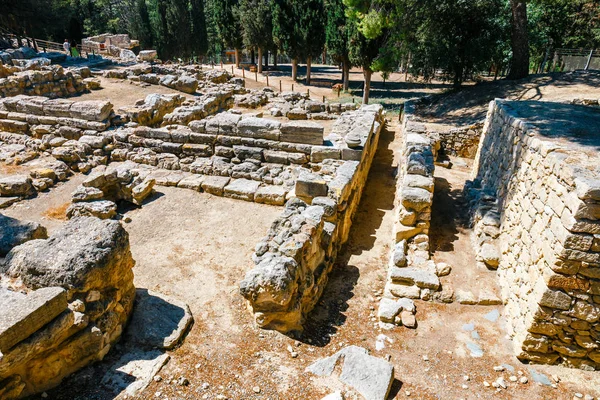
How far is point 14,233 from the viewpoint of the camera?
530 cm

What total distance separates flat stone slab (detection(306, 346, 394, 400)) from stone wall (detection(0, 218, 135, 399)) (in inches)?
106

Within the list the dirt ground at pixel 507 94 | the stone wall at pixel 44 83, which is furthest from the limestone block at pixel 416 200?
the stone wall at pixel 44 83

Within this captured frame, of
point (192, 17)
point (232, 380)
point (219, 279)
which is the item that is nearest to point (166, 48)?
point (192, 17)

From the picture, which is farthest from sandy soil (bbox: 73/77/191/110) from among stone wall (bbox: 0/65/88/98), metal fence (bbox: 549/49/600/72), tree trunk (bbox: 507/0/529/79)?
metal fence (bbox: 549/49/600/72)

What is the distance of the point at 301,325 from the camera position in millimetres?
5375

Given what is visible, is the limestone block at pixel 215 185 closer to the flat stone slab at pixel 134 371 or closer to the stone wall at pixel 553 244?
the flat stone slab at pixel 134 371

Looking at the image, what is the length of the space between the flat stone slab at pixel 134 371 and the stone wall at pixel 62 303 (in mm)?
310

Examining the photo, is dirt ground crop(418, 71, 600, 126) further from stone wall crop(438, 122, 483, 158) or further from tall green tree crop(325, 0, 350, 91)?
tall green tree crop(325, 0, 350, 91)

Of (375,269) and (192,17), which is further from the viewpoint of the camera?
(192,17)

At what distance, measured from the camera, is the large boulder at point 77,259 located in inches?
169

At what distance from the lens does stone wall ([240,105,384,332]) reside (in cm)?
491

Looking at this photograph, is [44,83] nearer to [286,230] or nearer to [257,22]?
[286,230]

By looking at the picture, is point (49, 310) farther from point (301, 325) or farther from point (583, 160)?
point (583, 160)

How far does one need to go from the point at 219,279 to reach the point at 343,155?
204 inches
